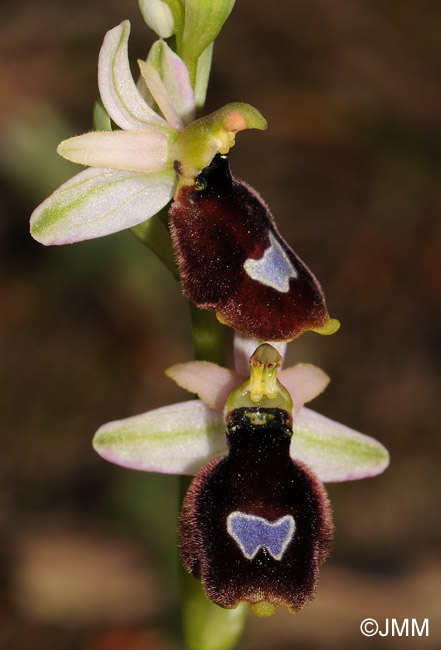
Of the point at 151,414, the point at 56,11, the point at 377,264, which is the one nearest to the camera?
the point at 151,414

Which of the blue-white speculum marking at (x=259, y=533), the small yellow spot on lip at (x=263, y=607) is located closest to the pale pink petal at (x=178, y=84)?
the blue-white speculum marking at (x=259, y=533)

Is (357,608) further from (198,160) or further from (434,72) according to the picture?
(434,72)

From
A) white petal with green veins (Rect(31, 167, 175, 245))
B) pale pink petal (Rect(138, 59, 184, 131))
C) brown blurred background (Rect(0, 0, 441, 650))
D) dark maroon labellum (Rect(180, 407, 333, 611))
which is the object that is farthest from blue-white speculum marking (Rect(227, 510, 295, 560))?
brown blurred background (Rect(0, 0, 441, 650))

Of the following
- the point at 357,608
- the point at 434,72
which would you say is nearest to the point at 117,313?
the point at 357,608

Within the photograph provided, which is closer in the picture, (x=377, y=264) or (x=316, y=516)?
(x=316, y=516)

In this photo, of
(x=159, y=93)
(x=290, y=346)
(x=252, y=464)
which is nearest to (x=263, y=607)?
(x=252, y=464)

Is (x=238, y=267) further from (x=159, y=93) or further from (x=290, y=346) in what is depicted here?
(x=290, y=346)
